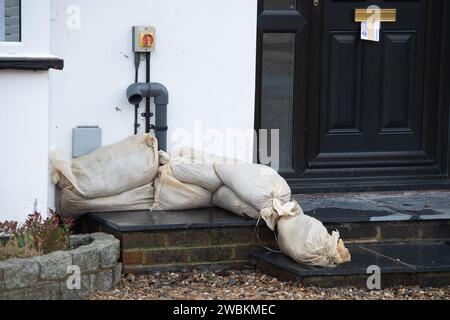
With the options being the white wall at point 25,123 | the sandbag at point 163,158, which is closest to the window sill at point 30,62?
the white wall at point 25,123

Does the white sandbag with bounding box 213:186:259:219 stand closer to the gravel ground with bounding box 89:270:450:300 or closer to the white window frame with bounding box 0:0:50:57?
the gravel ground with bounding box 89:270:450:300

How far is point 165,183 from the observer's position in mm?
7270

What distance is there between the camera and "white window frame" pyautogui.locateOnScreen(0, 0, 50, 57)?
6.69 meters

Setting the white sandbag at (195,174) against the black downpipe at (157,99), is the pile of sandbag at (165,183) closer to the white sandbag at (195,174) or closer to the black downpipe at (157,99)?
the white sandbag at (195,174)

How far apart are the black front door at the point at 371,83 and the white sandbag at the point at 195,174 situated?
52.3 inches

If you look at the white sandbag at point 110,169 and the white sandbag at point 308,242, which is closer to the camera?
the white sandbag at point 308,242

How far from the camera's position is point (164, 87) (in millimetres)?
7523

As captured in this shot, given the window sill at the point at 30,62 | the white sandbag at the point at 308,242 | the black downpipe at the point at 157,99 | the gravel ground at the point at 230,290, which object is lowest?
the gravel ground at the point at 230,290

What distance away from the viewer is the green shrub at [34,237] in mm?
6133

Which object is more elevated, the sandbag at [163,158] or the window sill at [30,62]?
the window sill at [30,62]

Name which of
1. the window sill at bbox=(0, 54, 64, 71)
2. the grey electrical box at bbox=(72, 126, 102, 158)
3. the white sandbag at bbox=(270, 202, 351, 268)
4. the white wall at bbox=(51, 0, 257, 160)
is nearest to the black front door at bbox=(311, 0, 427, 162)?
the white wall at bbox=(51, 0, 257, 160)

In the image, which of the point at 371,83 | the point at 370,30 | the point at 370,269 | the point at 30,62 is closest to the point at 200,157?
the point at 30,62

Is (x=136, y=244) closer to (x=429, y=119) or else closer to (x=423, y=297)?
(x=423, y=297)
